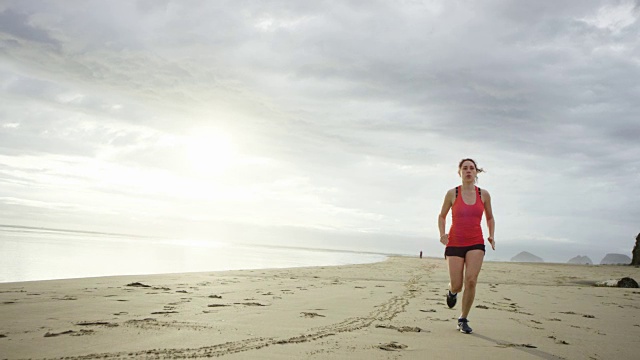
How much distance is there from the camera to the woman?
5484 mm

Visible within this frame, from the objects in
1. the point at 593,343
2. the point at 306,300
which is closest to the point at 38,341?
the point at 306,300

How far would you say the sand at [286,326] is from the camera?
3.87 metres

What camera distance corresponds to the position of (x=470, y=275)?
5.45m

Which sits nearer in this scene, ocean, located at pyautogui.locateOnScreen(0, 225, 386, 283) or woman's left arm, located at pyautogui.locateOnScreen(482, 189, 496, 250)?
woman's left arm, located at pyautogui.locateOnScreen(482, 189, 496, 250)

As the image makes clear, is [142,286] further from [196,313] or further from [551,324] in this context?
[551,324]

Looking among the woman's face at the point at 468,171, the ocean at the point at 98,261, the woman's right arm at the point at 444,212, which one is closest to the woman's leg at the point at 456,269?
the woman's right arm at the point at 444,212

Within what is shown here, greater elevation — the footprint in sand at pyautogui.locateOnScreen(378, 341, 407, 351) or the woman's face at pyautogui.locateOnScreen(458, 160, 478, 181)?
the woman's face at pyautogui.locateOnScreen(458, 160, 478, 181)

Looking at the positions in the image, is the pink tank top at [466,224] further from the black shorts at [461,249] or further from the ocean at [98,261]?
the ocean at [98,261]

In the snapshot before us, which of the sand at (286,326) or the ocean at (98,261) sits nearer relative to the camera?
the sand at (286,326)

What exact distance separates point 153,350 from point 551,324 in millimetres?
5652

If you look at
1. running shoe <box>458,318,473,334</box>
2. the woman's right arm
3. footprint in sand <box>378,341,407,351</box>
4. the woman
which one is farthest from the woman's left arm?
footprint in sand <box>378,341,407,351</box>

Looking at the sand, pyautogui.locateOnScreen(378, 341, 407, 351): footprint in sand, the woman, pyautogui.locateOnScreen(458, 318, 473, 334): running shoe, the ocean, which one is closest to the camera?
the sand

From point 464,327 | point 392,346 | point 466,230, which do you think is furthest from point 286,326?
point 466,230

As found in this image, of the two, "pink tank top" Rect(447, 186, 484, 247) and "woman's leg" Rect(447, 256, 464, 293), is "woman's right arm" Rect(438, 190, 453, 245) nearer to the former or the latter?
"pink tank top" Rect(447, 186, 484, 247)
